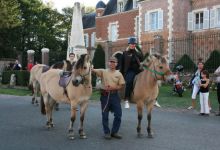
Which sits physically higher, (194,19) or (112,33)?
(194,19)

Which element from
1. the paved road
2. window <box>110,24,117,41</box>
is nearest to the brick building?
window <box>110,24,117,41</box>

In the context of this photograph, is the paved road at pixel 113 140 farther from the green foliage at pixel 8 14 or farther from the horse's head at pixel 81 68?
the green foliage at pixel 8 14

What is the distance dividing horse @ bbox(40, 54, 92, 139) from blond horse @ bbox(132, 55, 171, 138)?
1.22 metres

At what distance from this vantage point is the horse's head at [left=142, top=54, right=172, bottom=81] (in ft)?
30.2

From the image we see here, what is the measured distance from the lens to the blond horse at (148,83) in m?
9.30

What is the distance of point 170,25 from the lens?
37000 mm

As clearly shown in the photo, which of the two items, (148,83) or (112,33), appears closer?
(148,83)

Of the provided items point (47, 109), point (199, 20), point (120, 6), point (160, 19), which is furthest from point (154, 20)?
point (47, 109)

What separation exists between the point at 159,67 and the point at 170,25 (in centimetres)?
2842

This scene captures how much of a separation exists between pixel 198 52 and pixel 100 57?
32.6 ft

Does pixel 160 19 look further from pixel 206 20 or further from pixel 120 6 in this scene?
pixel 120 6

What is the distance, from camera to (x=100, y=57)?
1478 inches

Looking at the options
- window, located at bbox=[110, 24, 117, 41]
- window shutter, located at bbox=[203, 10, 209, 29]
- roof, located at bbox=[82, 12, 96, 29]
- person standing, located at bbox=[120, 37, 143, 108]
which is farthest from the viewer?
roof, located at bbox=[82, 12, 96, 29]

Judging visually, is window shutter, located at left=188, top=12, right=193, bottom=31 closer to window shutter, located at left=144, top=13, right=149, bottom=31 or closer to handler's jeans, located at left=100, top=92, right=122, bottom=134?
window shutter, located at left=144, top=13, right=149, bottom=31
